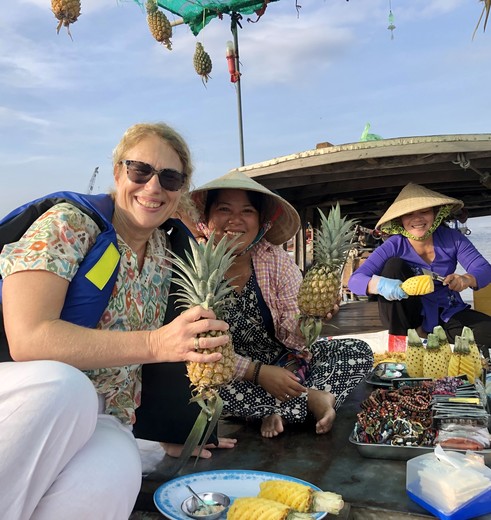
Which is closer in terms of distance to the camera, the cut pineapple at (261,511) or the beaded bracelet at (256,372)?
the cut pineapple at (261,511)

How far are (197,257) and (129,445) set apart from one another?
32.3 inches

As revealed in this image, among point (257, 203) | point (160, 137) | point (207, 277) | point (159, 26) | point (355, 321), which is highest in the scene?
point (159, 26)

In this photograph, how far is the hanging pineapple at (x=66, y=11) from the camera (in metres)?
7.36

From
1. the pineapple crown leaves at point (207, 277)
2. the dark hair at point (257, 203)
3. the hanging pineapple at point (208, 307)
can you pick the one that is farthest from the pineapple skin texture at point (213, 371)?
the dark hair at point (257, 203)

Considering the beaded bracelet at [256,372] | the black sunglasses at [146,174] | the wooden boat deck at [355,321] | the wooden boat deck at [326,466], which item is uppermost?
the black sunglasses at [146,174]

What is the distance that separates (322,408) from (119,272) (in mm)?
1566

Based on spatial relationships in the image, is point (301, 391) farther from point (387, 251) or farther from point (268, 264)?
point (387, 251)

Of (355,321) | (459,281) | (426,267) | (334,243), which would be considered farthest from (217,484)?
(355,321)

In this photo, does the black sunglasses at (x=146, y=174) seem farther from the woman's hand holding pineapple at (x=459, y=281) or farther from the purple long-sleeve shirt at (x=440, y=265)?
the woman's hand holding pineapple at (x=459, y=281)

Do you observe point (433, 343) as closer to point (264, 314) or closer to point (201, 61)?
point (264, 314)

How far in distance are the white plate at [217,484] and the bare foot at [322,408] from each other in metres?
0.76

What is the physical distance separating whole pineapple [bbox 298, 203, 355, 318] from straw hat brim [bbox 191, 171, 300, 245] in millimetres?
482

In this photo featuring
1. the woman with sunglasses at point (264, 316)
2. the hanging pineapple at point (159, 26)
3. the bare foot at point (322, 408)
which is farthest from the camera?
the hanging pineapple at point (159, 26)

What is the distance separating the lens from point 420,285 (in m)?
4.56
